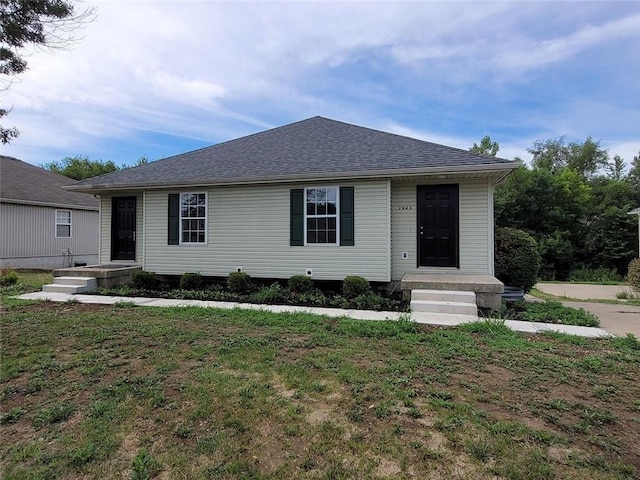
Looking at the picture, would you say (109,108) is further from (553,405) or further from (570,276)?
(570,276)

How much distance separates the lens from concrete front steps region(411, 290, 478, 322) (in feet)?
20.1

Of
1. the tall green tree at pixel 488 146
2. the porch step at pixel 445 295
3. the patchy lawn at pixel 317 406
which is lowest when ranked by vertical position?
the patchy lawn at pixel 317 406

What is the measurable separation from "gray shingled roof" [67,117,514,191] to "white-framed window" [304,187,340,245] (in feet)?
1.83

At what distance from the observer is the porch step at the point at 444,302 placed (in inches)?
247

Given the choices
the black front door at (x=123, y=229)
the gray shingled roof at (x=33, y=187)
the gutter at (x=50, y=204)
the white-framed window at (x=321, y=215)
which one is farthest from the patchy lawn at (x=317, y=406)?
the gray shingled roof at (x=33, y=187)

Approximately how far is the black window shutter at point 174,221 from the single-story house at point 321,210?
0.09ft

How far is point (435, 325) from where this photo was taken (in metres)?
5.57

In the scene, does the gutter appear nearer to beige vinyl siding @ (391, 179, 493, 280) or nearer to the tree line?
beige vinyl siding @ (391, 179, 493, 280)

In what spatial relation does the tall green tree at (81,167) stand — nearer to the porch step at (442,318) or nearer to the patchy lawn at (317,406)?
the patchy lawn at (317,406)

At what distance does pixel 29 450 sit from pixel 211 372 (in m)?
1.41

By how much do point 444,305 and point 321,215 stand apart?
137 inches

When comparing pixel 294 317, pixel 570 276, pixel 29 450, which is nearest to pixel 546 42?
pixel 294 317

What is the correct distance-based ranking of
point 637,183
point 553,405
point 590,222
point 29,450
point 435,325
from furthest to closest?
point 637,183 < point 590,222 < point 435,325 < point 553,405 < point 29,450

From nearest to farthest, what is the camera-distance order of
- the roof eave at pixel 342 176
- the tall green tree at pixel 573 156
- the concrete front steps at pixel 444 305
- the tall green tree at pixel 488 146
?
the concrete front steps at pixel 444 305
the roof eave at pixel 342 176
the tall green tree at pixel 488 146
the tall green tree at pixel 573 156
